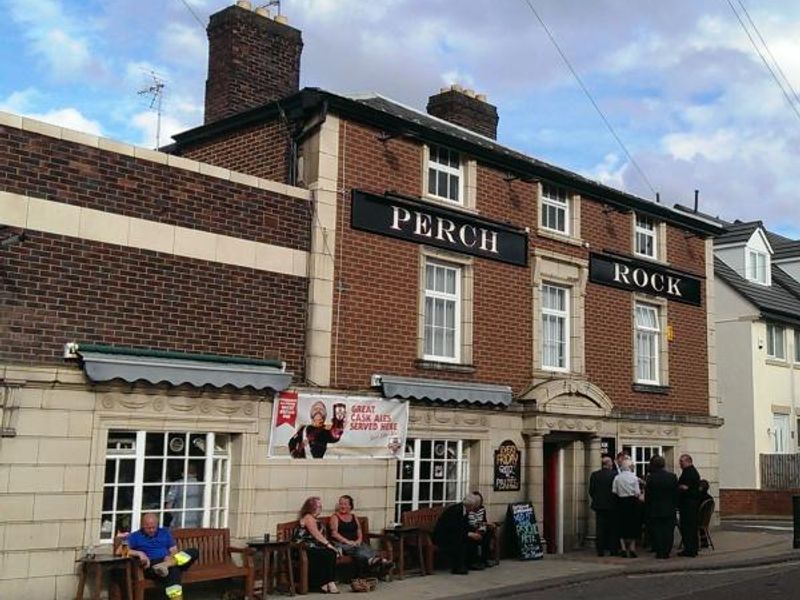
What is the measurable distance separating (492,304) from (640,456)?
18.7 feet

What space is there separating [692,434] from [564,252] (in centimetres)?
569

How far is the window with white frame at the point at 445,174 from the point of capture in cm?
1574

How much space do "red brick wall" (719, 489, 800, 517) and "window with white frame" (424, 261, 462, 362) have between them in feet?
44.4

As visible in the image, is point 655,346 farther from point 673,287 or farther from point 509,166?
point 509,166

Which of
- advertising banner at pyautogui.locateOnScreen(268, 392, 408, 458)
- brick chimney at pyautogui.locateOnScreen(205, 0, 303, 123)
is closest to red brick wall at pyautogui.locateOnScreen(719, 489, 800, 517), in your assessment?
advertising banner at pyautogui.locateOnScreen(268, 392, 408, 458)

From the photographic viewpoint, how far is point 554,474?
17.9 m

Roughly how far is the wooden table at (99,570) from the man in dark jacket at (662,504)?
354 inches

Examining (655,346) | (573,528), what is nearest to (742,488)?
(655,346)

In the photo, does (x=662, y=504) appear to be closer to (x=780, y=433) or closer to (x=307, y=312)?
(x=307, y=312)

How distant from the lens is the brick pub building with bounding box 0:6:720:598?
10.9 m

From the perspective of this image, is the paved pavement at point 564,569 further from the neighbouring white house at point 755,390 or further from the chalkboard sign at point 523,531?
the neighbouring white house at point 755,390

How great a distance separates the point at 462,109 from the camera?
2028 centimetres

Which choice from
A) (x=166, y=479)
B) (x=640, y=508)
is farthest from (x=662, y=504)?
(x=166, y=479)

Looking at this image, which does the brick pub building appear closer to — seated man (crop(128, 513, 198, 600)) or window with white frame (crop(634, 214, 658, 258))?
window with white frame (crop(634, 214, 658, 258))
